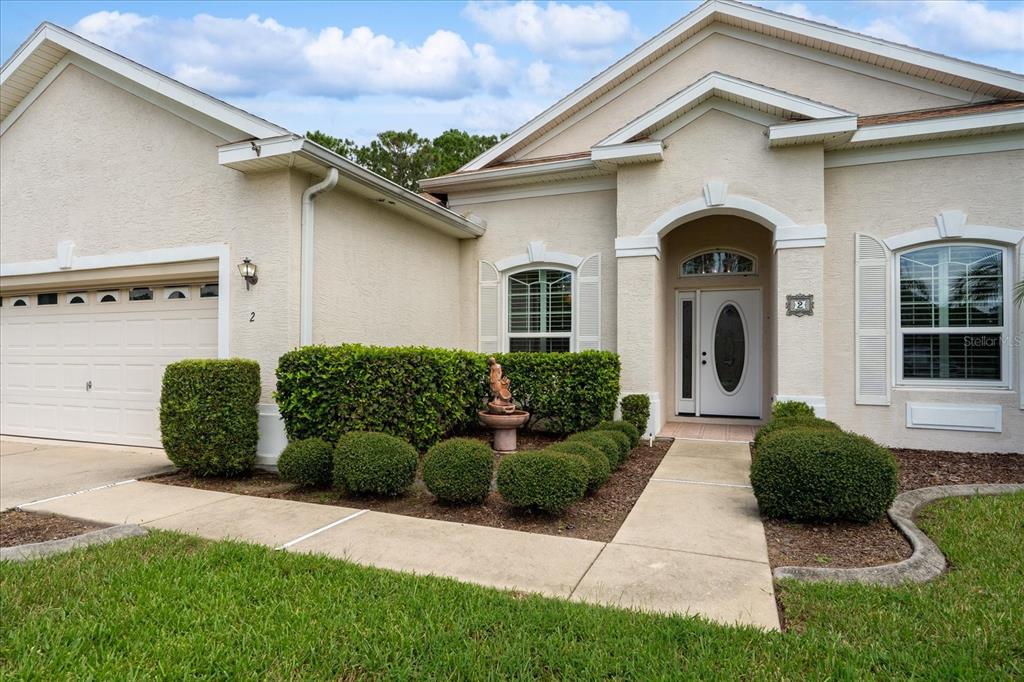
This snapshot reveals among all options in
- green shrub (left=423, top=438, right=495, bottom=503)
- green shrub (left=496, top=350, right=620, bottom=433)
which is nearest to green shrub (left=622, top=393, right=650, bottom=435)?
green shrub (left=496, top=350, right=620, bottom=433)

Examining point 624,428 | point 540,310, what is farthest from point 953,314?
point 540,310

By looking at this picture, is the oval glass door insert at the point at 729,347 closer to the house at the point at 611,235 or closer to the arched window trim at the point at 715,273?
the house at the point at 611,235

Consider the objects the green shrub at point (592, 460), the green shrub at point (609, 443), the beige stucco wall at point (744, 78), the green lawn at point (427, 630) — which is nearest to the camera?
the green lawn at point (427, 630)

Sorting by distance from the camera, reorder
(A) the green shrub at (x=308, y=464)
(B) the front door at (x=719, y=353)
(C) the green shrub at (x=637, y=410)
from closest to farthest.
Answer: (A) the green shrub at (x=308, y=464) < (C) the green shrub at (x=637, y=410) < (B) the front door at (x=719, y=353)

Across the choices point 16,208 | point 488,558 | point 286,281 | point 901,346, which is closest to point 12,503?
point 286,281

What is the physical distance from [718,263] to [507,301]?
12.8 ft

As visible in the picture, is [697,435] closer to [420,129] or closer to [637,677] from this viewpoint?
[637,677]

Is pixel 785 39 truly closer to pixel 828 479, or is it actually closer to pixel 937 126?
pixel 937 126

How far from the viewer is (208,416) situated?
6.16m

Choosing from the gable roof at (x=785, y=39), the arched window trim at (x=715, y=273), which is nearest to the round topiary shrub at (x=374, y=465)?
the arched window trim at (x=715, y=273)

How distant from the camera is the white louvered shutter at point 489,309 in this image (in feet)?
33.8

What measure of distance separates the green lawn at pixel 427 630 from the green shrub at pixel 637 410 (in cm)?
475

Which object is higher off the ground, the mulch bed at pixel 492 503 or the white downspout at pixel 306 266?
the white downspout at pixel 306 266

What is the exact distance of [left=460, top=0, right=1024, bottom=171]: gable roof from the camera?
815 cm
